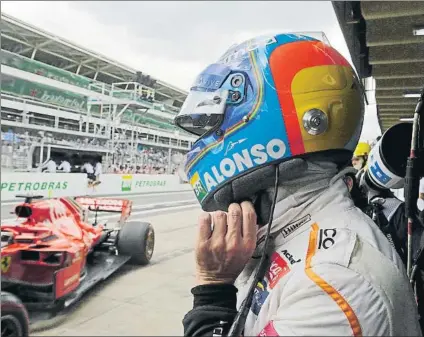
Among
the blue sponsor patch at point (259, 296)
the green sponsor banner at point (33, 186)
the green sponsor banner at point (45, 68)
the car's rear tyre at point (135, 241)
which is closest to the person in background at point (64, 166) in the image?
the green sponsor banner at point (33, 186)

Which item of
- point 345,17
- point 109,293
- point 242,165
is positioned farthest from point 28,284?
point 242,165

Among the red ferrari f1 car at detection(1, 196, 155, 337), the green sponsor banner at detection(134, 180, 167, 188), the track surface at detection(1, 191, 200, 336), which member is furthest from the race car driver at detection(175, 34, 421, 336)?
the green sponsor banner at detection(134, 180, 167, 188)

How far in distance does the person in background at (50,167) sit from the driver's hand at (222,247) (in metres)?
9.97

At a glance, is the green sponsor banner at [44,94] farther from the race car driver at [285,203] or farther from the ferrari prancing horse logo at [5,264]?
the race car driver at [285,203]

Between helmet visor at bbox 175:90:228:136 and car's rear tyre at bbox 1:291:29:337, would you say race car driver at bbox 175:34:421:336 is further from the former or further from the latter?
car's rear tyre at bbox 1:291:29:337

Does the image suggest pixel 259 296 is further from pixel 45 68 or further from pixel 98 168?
pixel 98 168

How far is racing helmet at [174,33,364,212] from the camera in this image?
702mm

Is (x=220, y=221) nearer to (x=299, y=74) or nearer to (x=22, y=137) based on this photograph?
(x=299, y=74)

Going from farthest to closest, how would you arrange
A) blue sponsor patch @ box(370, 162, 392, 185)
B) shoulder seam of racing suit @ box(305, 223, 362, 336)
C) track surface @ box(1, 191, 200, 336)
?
track surface @ box(1, 191, 200, 336) < blue sponsor patch @ box(370, 162, 392, 185) < shoulder seam of racing suit @ box(305, 223, 362, 336)

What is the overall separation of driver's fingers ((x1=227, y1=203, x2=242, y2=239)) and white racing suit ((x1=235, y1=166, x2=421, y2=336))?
61 mm

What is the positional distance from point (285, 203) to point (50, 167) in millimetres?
10707

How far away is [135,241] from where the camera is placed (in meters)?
4.12

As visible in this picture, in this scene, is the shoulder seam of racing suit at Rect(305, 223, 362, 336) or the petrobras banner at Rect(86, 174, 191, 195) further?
the petrobras banner at Rect(86, 174, 191, 195)

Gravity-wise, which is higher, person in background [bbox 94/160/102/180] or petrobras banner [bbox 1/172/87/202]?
person in background [bbox 94/160/102/180]
